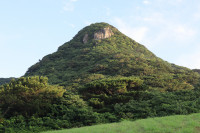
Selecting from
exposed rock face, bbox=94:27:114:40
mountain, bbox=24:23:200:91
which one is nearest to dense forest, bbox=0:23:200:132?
mountain, bbox=24:23:200:91

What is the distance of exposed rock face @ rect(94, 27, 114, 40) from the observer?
80.1 metres

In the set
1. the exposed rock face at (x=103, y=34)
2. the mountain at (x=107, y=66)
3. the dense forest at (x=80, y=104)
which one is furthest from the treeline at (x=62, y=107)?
the exposed rock face at (x=103, y=34)

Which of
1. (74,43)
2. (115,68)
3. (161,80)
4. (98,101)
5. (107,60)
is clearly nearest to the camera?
(98,101)

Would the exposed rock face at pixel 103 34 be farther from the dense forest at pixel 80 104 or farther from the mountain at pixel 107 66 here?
the dense forest at pixel 80 104

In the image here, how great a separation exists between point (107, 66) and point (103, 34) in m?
35.9

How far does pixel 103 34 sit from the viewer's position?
3231 inches

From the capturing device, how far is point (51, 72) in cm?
5550

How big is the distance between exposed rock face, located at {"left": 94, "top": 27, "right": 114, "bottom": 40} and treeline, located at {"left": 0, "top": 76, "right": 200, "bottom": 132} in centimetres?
5804

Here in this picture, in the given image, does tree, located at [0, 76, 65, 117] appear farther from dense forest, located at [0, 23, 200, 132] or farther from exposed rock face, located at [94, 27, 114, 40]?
exposed rock face, located at [94, 27, 114, 40]

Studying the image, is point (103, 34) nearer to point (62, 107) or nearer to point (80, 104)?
point (80, 104)

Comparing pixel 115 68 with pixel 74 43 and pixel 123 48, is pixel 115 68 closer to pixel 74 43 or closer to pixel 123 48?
pixel 123 48

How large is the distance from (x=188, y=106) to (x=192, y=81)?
2181 cm

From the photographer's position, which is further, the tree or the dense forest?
the tree

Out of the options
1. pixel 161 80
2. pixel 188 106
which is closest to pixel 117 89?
pixel 188 106
